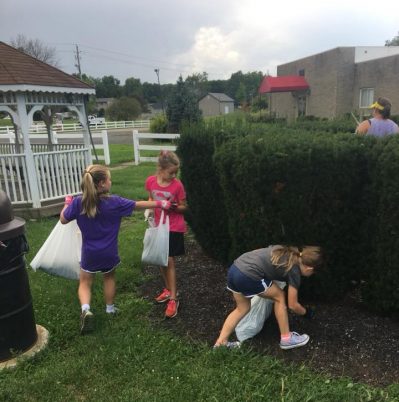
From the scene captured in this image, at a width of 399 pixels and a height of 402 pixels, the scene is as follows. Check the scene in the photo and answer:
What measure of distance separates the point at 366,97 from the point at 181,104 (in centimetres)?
1318

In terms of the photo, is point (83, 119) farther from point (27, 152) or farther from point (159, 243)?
point (159, 243)

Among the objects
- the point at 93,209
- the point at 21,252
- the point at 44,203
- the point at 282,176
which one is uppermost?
the point at 282,176

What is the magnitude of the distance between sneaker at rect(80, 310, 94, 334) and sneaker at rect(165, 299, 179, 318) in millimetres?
691

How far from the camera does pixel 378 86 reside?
2673cm

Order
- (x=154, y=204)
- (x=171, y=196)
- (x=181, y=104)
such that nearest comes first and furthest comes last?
(x=154, y=204) < (x=171, y=196) < (x=181, y=104)

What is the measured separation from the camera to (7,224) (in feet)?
10.8

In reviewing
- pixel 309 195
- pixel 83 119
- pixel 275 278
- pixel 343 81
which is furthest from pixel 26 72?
pixel 343 81

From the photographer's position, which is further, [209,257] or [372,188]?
[209,257]

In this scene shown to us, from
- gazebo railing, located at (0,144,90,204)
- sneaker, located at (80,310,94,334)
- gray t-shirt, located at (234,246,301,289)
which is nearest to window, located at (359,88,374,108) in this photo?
gazebo railing, located at (0,144,90,204)

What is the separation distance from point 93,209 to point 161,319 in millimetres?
1214

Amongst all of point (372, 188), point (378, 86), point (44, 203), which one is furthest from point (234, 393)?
point (378, 86)

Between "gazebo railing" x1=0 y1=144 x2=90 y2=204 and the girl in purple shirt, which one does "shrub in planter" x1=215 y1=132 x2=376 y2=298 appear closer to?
the girl in purple shirt

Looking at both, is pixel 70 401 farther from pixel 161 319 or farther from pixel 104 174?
pixel 104 174

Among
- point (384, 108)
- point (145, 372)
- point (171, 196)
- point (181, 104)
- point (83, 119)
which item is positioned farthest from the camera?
point (181, 104)
